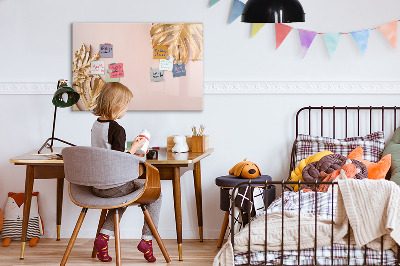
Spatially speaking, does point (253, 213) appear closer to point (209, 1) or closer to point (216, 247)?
point (216, 247)

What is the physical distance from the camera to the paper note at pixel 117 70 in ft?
14.2

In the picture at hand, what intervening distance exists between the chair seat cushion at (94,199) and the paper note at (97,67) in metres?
1.17

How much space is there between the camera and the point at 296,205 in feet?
10.8

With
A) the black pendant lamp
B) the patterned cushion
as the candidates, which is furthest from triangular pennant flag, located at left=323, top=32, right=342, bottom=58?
the black pendant lamp

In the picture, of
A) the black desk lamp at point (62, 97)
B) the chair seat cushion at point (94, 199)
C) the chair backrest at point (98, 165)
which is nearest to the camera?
the chair backrest at point (98, 165)

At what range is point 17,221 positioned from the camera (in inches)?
168

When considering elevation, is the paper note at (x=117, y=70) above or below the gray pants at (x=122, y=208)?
above

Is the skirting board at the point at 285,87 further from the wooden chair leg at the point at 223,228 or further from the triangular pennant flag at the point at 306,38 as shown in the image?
the wooden chair leg at the point at 223,228


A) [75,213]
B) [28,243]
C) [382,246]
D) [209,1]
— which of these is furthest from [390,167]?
[28,243]

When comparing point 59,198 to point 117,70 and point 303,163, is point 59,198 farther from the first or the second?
point 303,163

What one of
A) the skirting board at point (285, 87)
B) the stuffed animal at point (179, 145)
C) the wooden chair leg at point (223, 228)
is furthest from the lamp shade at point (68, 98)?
the wooden chair leg at point (223, 228)

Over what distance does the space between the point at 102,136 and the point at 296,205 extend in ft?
3.74

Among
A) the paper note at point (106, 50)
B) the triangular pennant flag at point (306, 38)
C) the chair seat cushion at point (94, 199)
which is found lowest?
the chair seat cushion at point (94, 199)

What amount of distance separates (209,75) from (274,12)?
1.35 meters
